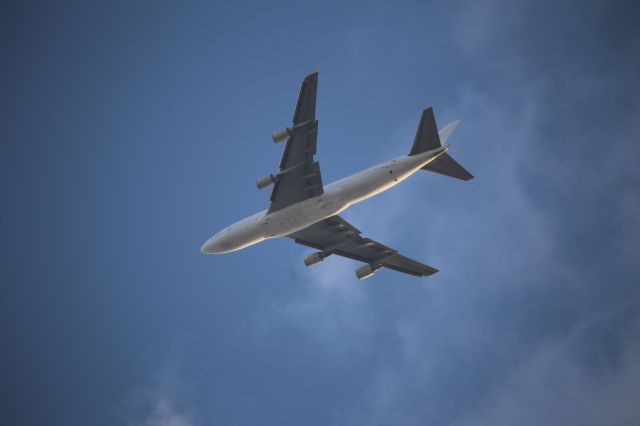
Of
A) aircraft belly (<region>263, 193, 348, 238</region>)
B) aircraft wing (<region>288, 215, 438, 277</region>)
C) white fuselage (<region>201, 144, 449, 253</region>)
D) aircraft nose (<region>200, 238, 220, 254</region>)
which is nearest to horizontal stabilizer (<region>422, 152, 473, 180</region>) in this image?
white fuselage (<region>201, 144, 449, 253</region>)

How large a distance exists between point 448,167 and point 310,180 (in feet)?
27.7

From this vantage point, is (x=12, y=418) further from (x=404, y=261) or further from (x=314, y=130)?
(x=314, y=130)

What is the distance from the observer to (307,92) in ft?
78.2

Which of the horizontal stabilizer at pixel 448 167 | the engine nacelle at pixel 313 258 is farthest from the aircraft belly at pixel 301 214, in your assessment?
the horizontal stabilizer at pixel 448 167

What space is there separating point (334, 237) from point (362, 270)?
346 centimetres

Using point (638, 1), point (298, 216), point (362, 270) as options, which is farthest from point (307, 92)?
point (638, 1)

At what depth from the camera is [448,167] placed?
94.5ft

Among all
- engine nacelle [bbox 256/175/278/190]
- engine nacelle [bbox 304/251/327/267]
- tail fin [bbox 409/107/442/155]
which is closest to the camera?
tail fin [bbox 409/107/442/155]

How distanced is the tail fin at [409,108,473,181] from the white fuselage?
16.2 inches

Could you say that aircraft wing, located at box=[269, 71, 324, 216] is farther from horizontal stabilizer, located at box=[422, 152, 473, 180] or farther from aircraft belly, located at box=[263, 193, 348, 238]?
horizontal stabilizer, located at box=[422, 152, 473, 180]

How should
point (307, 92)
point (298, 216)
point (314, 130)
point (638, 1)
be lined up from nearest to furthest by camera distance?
point (307, 92)
point (314, 130)
point (298, 216)
point (638, 1)

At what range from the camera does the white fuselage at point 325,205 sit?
27.3 metres

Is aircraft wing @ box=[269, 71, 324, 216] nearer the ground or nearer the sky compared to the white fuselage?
nearer the sky

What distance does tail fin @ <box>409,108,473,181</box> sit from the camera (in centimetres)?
2627
